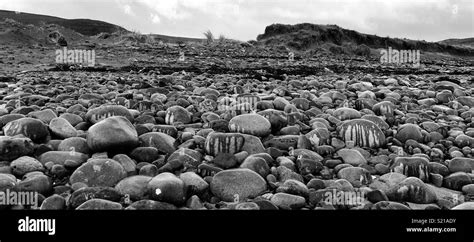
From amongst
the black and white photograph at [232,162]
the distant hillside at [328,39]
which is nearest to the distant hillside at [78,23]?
the distant hillside at [328,39]

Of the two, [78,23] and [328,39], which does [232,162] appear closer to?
[328,39]

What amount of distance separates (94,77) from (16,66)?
2.57 meters

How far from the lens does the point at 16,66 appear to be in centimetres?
998

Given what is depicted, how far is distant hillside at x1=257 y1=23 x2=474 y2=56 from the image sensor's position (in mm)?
20269

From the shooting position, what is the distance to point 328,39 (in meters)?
22.3

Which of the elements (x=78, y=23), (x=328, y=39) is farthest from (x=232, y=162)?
(x=78, y=23)

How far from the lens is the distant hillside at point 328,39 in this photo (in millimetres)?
20269

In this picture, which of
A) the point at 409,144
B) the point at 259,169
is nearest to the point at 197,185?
the point at 259,169

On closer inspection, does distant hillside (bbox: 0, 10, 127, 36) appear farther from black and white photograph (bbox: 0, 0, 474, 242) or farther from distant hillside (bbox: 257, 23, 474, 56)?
black and white photograph (bbox: 0, 0, 474, 242)

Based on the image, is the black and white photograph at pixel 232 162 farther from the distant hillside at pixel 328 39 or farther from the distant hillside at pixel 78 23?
the distant hillside at pixel 78 23

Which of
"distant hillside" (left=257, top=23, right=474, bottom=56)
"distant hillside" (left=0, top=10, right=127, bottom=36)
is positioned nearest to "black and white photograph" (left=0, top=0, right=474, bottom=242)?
"distant hillside" (left=257, top=23, right=474, bottom=56)
